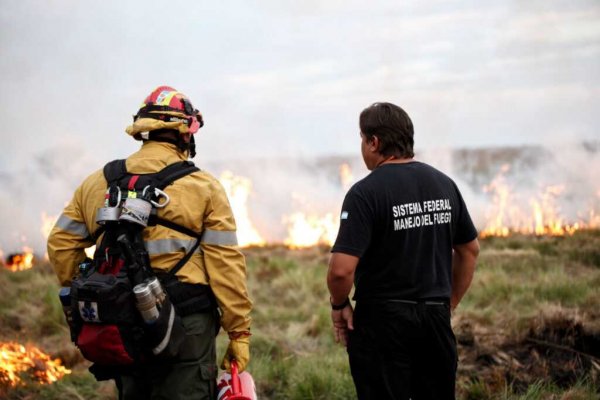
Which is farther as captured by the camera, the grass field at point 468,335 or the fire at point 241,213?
the fire at point 241,213

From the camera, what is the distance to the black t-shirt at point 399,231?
10.7 ft

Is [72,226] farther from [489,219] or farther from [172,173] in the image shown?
[489,219]

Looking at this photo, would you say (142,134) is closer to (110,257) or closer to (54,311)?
(110,257)

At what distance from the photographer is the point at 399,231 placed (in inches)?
130

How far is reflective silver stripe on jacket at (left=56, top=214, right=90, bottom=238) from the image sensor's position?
3.57 m

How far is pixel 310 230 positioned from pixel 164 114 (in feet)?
63.4

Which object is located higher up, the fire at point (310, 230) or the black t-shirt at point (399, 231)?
the black t-shirt at point (399, 231)

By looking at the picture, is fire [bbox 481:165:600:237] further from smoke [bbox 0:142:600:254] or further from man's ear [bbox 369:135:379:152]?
man's ear [bbox 369:135:379:152]

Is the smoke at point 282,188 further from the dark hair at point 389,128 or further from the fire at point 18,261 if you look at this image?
the dark hair at point 389,128

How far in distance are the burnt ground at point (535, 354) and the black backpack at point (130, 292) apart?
2772mm

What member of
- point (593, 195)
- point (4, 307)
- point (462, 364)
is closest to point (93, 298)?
point (462, 364)

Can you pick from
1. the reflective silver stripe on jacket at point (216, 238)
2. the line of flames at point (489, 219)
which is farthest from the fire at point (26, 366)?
the line of flames at point (489, 219)

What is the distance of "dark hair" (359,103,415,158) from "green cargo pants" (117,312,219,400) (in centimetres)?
120

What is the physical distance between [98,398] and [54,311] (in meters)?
3.07
